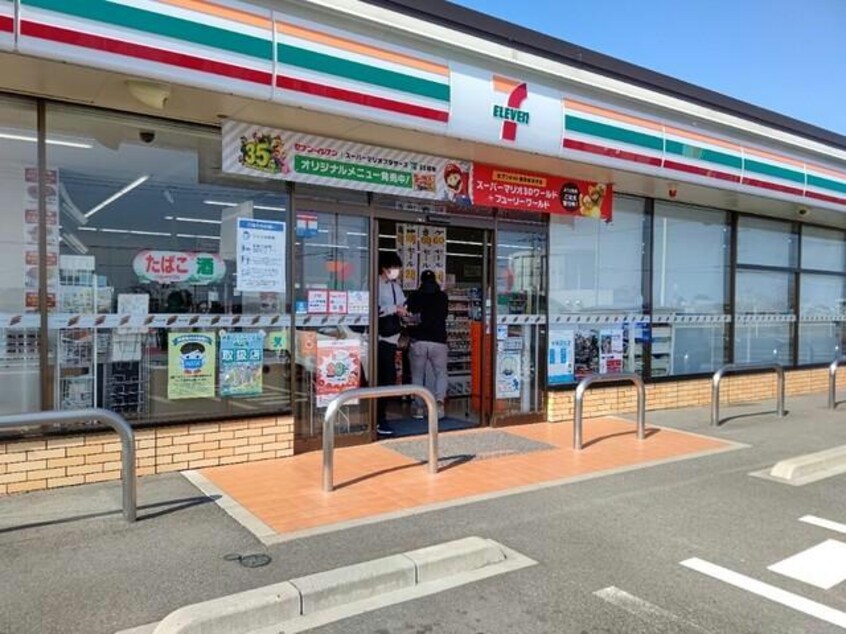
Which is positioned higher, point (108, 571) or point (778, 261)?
point (778, 261)

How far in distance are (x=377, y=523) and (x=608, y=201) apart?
5539 mm

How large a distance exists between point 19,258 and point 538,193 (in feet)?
17.4

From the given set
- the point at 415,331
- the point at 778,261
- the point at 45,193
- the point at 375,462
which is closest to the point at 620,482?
the point at 375,462

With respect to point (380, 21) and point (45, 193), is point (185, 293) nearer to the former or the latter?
point (45, 193)

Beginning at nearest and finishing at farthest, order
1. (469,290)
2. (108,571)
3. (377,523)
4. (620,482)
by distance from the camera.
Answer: (108,571) < (377,523) < (620,482) < (469,290)

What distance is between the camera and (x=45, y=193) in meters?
5.44

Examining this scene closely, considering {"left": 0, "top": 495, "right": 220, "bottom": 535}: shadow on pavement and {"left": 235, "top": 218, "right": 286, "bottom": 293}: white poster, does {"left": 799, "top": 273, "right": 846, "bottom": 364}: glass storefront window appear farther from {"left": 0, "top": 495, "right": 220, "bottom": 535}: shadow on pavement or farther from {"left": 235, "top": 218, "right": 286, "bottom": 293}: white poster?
{"left": 0, "top": 495, "right": 220, "bottom": 535}: shadow on pavement

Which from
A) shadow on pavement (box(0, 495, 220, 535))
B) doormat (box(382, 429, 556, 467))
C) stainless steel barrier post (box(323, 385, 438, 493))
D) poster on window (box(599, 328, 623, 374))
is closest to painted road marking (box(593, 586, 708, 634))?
stainless steel barrier post (box(323, 385, 438, 493))

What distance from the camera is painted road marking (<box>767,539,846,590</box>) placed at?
404cm

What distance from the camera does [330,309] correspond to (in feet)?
22.4

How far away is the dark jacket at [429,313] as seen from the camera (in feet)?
26.8

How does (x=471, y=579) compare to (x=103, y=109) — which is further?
(x=103, y=109)

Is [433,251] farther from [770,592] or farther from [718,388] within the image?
[770,592]

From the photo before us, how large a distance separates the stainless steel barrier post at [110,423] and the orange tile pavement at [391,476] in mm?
829
